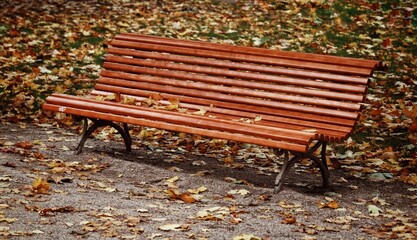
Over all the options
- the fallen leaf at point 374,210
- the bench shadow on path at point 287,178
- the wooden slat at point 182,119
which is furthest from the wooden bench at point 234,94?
the fallen leaf at point 374,210

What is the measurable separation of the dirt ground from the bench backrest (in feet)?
1.73

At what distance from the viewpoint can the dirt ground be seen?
14.9 feet

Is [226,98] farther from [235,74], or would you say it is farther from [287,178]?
[287,178]

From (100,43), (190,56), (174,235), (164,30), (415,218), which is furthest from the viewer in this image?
(164,30)

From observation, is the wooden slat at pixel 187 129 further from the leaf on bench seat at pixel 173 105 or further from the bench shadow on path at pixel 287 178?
the leaf on bench seat at pixel 173 105

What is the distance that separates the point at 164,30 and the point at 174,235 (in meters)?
6.80

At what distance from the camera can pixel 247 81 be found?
20.8 feet

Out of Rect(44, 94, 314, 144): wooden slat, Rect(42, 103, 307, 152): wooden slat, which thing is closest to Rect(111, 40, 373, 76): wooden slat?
Rect(44, 94, 314, 144): wooden slat

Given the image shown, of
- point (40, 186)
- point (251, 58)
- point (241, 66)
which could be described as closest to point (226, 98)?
point (241, 66)

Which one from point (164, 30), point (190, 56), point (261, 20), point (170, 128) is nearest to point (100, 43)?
point (164, 30)

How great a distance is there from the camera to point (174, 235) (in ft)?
14.6

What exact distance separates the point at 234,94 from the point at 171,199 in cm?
142

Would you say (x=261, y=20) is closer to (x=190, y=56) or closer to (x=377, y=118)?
(x=377, y=118)

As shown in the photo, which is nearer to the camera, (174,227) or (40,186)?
(174,227)
